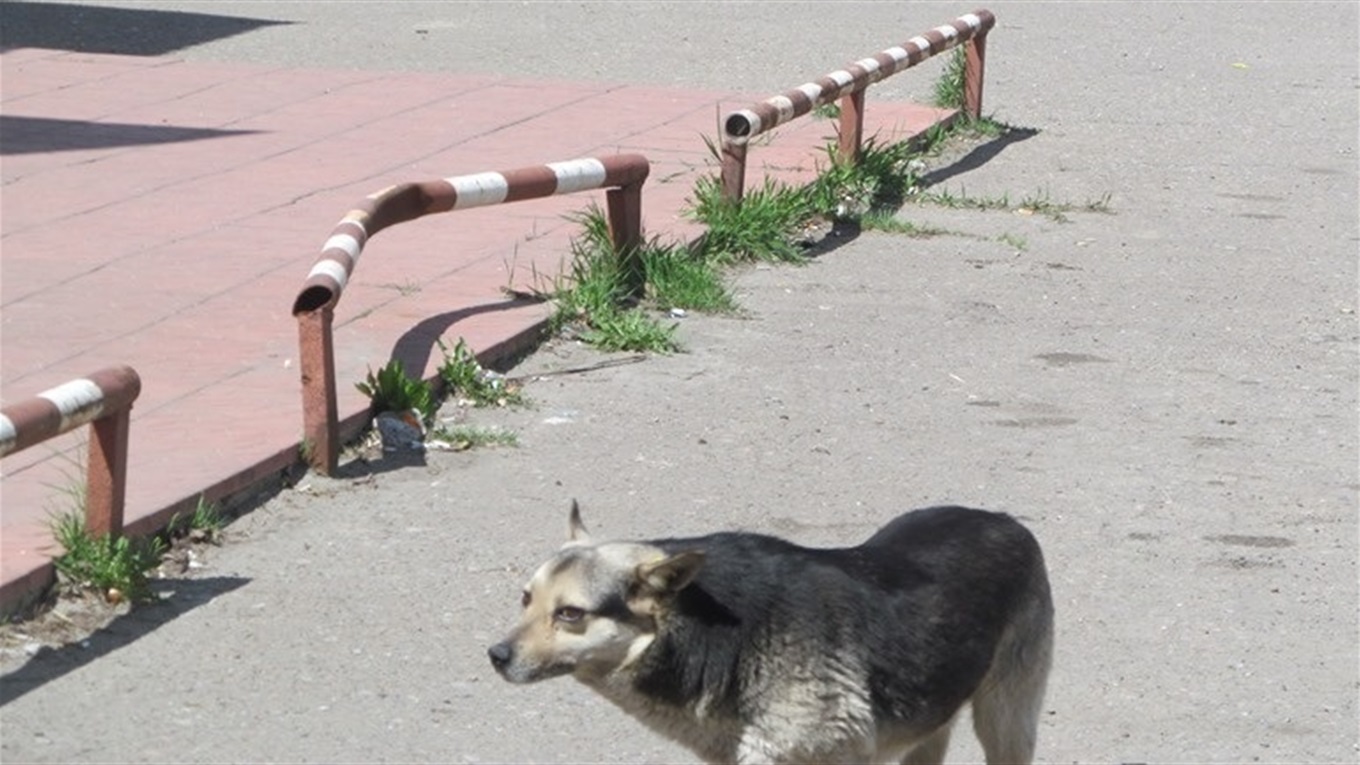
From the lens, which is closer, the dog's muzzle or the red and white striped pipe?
the dog's muzzle

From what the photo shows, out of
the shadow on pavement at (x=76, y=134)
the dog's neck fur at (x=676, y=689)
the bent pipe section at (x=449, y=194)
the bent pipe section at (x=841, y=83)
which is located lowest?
the shadow on pavement at (x=76, y=134)

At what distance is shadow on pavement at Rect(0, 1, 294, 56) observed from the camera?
17.8m

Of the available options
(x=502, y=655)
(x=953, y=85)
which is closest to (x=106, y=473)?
(x=502, y=655)

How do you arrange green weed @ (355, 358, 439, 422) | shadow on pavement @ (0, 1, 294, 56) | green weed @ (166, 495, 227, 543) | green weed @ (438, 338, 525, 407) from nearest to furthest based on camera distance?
green weed @ (166, 495, 227, 543), green weed @ (355, 358, 439, 422), green weed @ (438, 338, 525, 407), shadow on pavement @ (0, 1, 294, 56)

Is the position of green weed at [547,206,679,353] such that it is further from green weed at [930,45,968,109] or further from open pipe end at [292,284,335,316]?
green weed at [930,45,968,109]

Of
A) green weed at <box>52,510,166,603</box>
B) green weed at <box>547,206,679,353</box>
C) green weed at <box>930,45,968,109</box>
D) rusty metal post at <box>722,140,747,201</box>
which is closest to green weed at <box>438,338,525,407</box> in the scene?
green weed at <box>547,206,679,353</box>

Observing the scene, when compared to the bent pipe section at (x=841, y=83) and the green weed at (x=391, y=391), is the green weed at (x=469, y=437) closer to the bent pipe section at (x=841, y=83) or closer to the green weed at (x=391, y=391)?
the green weed at (x=391, y=391)

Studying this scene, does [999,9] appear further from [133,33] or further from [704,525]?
[704,525]

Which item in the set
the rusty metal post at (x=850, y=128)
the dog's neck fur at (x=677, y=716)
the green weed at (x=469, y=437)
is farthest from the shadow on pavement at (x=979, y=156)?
the dog's neck fur at (x=677, y=716)

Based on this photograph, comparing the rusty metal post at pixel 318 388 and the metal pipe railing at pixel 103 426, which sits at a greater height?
the metal pipe railing at pixel 103 426

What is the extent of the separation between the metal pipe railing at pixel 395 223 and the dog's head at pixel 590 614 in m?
3.21

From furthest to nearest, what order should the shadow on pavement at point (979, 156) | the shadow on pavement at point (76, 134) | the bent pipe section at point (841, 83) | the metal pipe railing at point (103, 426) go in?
the shadow on pavement at point (979, 156), the shadow on pavement at point (76, 134), the bent pipe section at point (841, 83), the metal pipe railing at point (103, 426)

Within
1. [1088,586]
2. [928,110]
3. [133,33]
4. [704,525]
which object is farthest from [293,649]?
[133,33]

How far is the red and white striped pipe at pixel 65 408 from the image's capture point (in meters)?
6.36
